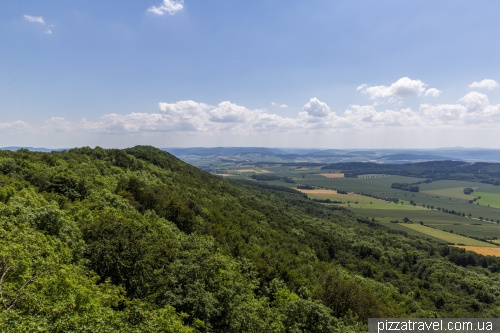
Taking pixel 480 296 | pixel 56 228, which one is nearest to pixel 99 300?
pixel 56 228

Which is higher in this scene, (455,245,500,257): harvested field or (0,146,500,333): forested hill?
(0,146,500,333): forested hill

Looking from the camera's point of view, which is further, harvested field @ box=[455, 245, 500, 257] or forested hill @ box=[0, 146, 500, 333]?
harvested field @ box=[455, 245, 500, 257]

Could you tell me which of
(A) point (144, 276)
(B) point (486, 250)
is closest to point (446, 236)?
(B) point (486, 250)

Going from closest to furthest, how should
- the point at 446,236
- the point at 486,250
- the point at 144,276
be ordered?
the point at 144,276, the point at 486,250, the point at 446,236

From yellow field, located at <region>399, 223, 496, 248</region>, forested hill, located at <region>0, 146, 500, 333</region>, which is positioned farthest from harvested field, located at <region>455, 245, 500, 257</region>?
forested hill, located at <region>0, 146, 500, 333</region>

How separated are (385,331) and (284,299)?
12.0 meters

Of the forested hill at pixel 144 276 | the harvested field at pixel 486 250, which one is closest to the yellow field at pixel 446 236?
the harvested field at pixel 486 250

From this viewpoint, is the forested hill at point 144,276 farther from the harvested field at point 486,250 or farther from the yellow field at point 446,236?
the yellow field at point 446,236

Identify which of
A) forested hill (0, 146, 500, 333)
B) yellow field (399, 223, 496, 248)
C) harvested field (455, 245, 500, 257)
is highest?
forested hill (0, 146, 500, 333)

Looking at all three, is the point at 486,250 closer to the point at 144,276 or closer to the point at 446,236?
the point at 446,236

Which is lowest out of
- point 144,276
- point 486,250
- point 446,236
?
point 446,236

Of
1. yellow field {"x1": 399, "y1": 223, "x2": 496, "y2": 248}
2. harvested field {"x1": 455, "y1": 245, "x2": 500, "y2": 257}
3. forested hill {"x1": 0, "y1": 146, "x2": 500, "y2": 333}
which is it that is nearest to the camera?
forested hill {"x1": 0, "y1": 146, "x2": 500, "y2": 333}

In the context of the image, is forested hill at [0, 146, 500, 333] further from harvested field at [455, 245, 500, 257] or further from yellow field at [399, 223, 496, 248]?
yellow field at [399, 223, 496, 248]

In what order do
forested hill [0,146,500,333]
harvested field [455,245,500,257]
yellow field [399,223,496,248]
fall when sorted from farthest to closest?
yellow field [399,223,496,248] < harvested field [455,245,500,257] < forested hill [0,146,500,333]
